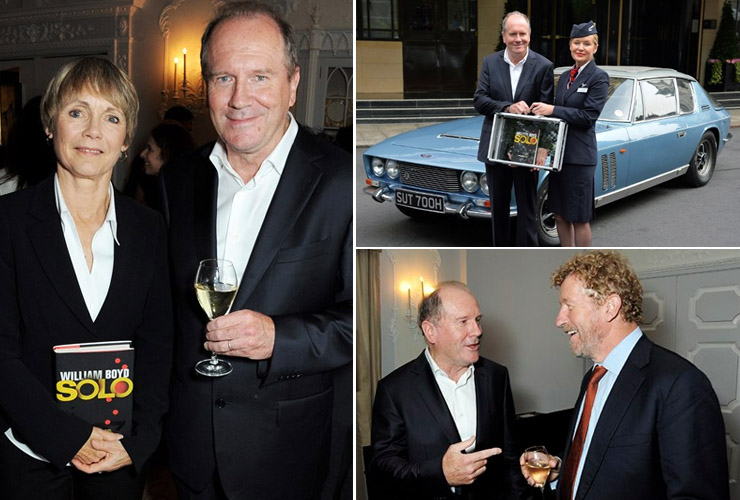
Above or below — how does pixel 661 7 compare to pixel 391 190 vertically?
above

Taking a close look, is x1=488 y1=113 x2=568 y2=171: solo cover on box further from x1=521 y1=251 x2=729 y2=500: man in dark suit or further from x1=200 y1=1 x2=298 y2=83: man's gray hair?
x1=200 y1=1 x2=298 y2=83: man's gray hair

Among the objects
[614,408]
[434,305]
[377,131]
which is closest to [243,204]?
[434,305]

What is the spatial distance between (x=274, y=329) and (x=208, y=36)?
777 mm

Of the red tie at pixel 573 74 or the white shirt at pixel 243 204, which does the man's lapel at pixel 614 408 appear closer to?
the white shirt at pixel 243 204

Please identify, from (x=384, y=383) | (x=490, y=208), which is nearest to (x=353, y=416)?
(x=384, y=383)

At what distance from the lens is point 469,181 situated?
335cm

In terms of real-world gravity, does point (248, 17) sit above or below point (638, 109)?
above

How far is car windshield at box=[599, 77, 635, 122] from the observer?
3.78 meters

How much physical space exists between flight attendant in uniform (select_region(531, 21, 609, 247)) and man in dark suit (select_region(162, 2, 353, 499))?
1.16 metres

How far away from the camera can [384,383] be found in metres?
2.69

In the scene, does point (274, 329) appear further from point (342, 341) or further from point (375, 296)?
point (375, 296)

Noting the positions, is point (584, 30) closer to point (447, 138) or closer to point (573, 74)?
point (573, 74)

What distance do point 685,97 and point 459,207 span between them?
173cm

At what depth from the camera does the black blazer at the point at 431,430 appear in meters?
2.61
